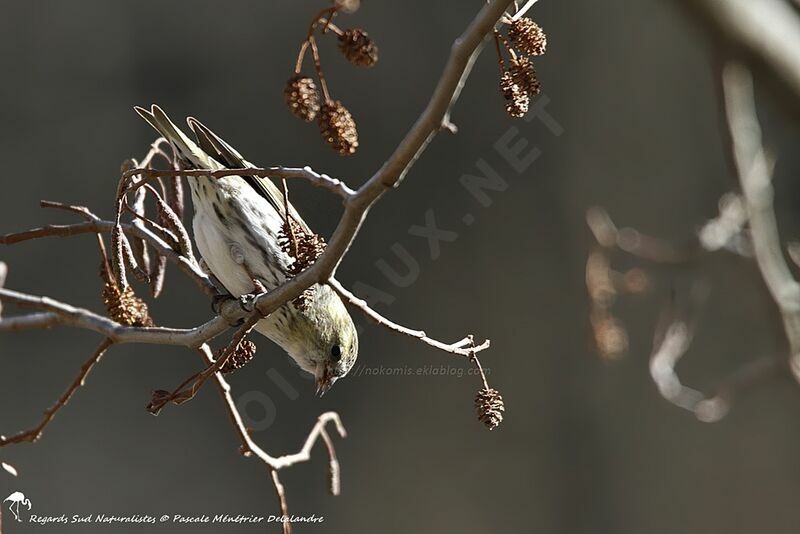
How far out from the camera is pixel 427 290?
372 cm

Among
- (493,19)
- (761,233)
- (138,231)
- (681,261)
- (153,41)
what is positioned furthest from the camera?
(153,41)

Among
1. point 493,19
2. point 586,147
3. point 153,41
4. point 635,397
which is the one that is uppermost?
point 153,41

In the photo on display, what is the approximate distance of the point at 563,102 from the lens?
3869 mm

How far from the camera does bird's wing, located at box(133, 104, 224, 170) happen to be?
5.67ft

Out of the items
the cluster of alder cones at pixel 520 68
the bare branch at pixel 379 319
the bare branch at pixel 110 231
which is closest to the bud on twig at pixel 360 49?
the cluster of alder cones at pixel 520 68

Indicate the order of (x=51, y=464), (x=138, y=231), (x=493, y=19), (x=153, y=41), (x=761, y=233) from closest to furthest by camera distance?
(x=493, y=19) < (x=138, y=231) < (x=761, y=233) < (x=51, y=464) < (x=153, y=41)

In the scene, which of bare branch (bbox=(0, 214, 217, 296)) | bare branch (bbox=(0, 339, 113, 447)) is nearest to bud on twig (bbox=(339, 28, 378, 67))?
bare branch (bbox=(0, 214, 217, 296))

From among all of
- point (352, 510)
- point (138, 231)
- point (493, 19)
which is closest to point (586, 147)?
point (352, 510)

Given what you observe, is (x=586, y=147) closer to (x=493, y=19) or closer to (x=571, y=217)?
(x=571, y=217)

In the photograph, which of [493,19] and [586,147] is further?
[586,147]

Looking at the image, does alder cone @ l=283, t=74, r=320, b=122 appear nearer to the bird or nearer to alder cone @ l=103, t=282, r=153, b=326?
alder cone @ l=103, t=282, r=153, b=326

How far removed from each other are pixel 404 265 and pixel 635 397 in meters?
1.09

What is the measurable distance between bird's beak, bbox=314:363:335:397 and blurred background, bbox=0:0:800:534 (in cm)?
131

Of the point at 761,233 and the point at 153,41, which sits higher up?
the point at 153,41
